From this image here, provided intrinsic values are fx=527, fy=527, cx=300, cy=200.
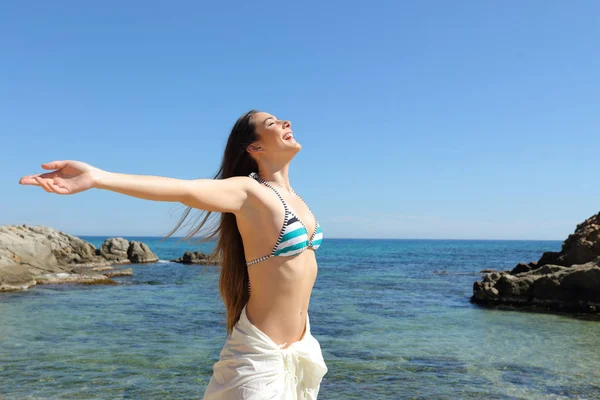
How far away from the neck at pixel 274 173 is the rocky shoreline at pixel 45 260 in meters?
23.1

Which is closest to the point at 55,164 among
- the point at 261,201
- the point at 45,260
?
the point at 261,201

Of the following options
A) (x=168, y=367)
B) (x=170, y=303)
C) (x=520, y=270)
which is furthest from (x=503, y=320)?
(x=170, y=303)

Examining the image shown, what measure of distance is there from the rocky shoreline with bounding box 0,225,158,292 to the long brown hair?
899 inches

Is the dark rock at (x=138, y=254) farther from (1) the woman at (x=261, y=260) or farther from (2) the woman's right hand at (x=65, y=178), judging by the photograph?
(2) the woman's right hand at (x=65, y=178)

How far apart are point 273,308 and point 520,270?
23.7m

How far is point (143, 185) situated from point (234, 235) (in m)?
1.10

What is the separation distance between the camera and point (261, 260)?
3088 mm

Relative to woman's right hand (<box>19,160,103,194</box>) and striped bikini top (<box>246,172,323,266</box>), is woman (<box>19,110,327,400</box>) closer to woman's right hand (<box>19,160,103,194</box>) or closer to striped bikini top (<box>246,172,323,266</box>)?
striped bikini top (<box>246,172,323,266</box>)

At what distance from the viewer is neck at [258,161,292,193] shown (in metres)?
3.39

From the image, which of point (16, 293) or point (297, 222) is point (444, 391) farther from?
point (16, 293)

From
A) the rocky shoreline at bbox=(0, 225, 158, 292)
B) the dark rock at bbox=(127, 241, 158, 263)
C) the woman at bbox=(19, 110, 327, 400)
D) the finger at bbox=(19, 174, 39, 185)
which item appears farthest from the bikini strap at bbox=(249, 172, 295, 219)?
the dark rock at bbox=(127, 241, 158, 263)

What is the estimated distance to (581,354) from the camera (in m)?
12.0

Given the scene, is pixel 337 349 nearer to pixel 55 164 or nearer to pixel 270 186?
pixel 270 186

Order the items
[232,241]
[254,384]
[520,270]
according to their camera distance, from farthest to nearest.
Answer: [520,270] < [232,241] < [254,384]
